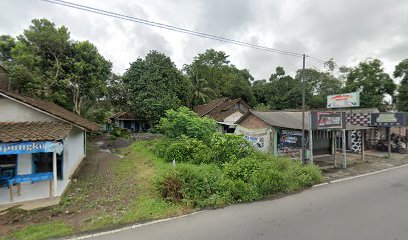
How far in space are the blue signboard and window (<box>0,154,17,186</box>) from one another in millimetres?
2262

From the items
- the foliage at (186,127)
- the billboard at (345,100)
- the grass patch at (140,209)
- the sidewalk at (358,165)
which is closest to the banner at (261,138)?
the foliage at (186,127)

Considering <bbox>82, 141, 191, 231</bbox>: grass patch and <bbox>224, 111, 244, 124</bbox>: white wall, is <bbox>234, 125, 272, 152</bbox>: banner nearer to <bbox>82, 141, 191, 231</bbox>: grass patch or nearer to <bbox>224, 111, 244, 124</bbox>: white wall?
<bbox>82, 141, 191, 231</bbox>: grass patch

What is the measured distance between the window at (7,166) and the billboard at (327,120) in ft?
47.5

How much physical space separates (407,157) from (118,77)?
1364 inches

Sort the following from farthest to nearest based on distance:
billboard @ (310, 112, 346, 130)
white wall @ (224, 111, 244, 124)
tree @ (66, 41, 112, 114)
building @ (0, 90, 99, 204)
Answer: white wall @ (224, 111, 244, 124)
tree @ (66, 41, 112, 114)
billboard @ (310, 112, 346, 130)
building @ (0, 90, 99, 204)

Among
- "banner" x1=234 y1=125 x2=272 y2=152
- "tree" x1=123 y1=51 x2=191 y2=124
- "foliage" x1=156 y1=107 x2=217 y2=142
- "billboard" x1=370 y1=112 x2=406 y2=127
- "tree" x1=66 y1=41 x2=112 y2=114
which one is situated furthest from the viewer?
"tree" x1=123 y1=51 x2=191 y2=124

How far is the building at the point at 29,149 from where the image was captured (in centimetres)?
785

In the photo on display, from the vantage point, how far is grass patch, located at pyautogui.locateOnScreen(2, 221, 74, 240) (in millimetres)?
5297

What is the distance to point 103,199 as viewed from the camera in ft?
26.0

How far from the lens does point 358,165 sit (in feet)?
44.8

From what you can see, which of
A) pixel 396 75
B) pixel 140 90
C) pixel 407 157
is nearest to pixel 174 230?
pixel 407 157

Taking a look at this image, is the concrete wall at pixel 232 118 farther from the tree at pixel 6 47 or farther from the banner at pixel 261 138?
the tree at pixel 6 47

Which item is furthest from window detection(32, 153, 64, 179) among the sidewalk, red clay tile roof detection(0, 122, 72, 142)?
the sidewalk

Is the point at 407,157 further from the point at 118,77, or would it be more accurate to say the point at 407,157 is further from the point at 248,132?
the point at 118,77
